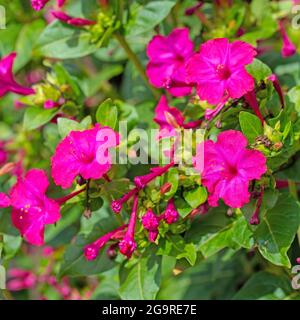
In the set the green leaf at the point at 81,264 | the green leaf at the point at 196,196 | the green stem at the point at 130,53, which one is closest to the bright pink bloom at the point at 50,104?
the green stem at the point at 130,53

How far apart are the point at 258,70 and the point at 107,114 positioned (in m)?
Answer: 0.36

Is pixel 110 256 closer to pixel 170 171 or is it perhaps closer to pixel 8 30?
pixel 170 171

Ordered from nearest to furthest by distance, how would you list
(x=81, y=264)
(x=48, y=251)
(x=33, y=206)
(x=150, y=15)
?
(x=33, y=206) → (x=81, y=264) → (x=150, y=15) → (x=48, y=251)

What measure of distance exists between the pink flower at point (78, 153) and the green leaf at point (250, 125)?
27cm

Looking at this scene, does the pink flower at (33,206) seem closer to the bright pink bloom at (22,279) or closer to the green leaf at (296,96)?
the green leaf at (296,96)

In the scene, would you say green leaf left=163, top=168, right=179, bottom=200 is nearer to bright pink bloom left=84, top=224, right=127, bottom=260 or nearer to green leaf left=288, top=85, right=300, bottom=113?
bright pink bloom left=84, top=224, right=127, bottom=260

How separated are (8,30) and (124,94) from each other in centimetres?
41

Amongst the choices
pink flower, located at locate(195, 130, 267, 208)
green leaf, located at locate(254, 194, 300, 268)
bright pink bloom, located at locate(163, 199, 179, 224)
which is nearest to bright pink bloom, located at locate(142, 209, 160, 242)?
bright pink bloom, located at locate(163, 199, 179, 224)

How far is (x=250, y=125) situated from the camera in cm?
144

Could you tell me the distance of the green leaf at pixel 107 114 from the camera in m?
1.51

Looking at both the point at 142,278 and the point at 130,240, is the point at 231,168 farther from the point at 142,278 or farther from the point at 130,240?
the point at 142,278

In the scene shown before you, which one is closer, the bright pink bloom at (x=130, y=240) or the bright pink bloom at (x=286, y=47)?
the bright pink bloom at (x=130, y=240)

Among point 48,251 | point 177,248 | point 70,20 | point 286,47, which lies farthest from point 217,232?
point 48,251
